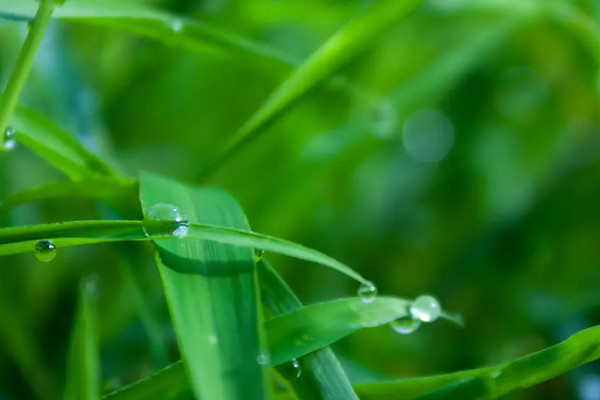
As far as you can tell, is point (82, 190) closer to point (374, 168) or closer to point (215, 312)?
point (215, 312)

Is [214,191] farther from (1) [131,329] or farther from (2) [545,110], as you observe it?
(2) [545,110]

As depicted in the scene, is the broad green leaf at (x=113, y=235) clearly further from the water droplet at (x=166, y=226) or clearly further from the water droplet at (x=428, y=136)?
the water droplet at (x=428, y=136)

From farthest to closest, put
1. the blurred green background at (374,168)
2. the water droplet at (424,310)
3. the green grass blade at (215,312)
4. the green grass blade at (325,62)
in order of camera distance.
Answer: the blurred green background at (374,168), the green grass blade at (325,62), the water droplet at (424,310), the green grass blade at (215,312)

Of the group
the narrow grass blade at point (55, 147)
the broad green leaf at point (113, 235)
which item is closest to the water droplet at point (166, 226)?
the broad green leaf at point (113, 235)

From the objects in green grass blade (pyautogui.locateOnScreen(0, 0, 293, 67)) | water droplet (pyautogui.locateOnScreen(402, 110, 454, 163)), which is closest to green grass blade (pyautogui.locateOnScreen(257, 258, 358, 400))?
green grass blade (pyautogui.locateOnScreen(0, 0, 293, 67))

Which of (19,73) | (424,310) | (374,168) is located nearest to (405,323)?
(424,310)
